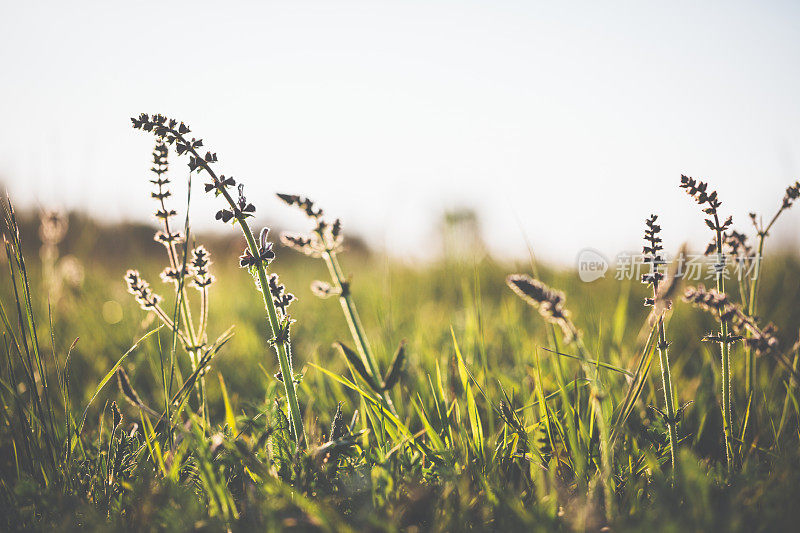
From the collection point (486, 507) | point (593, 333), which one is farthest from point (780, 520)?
point (593, 333)

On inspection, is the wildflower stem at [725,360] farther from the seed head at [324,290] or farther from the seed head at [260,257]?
the seed head at [260,257]

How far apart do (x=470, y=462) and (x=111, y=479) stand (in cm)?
129

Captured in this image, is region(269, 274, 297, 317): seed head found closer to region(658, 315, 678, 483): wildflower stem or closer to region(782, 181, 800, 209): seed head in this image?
region(658, 315, 678, 483): wildflower stem

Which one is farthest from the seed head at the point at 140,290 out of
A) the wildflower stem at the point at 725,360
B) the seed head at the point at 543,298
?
the wildflower stem at the point at 725,360

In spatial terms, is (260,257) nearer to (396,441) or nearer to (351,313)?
(351,313)

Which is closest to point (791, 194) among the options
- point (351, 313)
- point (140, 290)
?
point (351, 313)

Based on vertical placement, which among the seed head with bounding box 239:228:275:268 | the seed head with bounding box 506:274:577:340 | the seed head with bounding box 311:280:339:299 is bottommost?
the seed head with bounding box 506:274:577:340

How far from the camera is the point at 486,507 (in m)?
1.54

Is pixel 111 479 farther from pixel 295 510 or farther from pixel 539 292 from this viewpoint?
pixel 539 292
